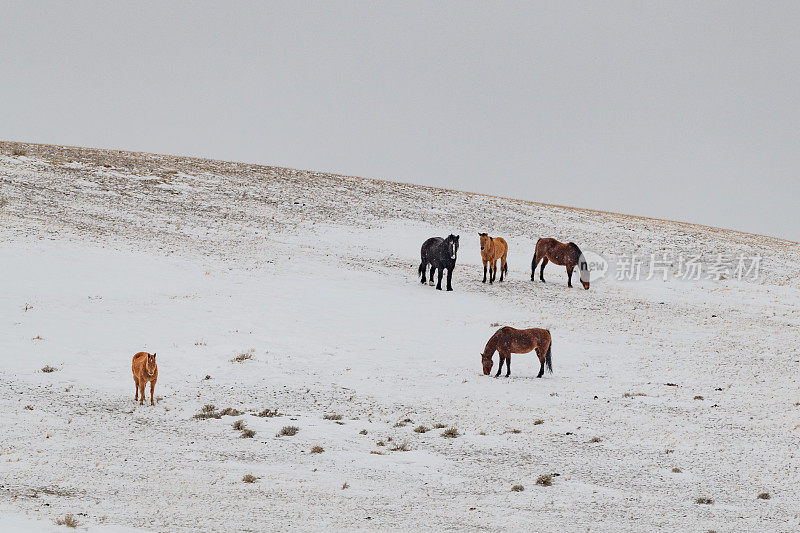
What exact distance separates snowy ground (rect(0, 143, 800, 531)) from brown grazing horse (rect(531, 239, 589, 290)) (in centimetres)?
138

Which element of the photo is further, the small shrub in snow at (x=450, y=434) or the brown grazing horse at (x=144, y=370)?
the brown grazing horse at (x=144, y=370)

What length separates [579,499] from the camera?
381 inches

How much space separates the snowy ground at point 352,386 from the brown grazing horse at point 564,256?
138cm

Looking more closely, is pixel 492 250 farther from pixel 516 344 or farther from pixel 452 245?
pixel 516 344

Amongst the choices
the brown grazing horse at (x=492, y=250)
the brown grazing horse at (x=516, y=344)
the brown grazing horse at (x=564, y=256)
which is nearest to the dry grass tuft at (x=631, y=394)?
the brown grazing horse at (x=516, y=344)

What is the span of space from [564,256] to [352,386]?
18.3 meters

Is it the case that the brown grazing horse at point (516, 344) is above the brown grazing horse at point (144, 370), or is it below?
above

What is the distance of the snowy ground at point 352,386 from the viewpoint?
9.34 metres

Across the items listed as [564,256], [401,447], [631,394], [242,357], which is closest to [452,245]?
[564,256]

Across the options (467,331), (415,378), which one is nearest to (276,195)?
(467,331)

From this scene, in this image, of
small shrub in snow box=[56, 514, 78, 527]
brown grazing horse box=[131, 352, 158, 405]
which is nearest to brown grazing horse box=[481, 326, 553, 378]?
brown grazing horse box=[131, 352, 158, 405]

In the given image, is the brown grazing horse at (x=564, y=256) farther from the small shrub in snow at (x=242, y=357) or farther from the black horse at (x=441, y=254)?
the small shrub in snow at (x=242, y=357)

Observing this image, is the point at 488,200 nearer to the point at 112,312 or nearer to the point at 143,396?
the point at 112,312

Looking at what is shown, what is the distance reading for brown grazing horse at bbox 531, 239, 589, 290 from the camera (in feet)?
104
